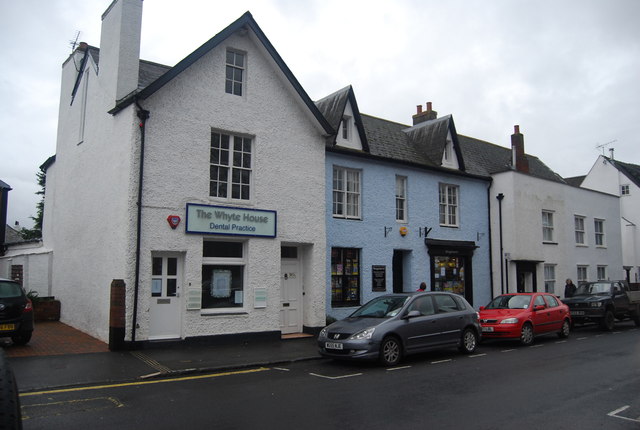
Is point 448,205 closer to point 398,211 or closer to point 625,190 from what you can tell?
point 398,211

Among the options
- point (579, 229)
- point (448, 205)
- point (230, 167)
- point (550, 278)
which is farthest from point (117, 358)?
point (579, 229)

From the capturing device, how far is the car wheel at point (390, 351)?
10633 mm

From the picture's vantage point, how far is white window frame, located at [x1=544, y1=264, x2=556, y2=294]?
24172 mm

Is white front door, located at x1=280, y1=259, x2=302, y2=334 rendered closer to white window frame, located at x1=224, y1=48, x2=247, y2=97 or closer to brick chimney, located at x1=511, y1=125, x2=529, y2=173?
white window frame, located at x1=224, y1=48, x2=247, y2=97

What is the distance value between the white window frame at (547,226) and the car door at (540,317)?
9.45m

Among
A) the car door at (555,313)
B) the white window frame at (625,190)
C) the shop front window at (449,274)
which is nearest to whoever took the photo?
the car door at (555,313)

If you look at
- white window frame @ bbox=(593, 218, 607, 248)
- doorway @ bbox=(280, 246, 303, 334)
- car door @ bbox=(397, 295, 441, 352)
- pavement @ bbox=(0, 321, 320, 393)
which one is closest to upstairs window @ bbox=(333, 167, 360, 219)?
doorway @ bbox=(280, 246, 303, 334)

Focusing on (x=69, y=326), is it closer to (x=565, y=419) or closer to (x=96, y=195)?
(x=96, y=195)

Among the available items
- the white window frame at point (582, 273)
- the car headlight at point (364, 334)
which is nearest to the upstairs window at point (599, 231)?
the white window frame at point (582, 273)

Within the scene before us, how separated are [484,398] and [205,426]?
428 cm

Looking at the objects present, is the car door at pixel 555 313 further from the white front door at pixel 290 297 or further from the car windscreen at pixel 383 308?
the white front door at pixel 290 297

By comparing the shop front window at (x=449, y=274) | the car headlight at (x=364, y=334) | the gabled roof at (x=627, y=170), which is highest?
the gabled roof at (x=627, y=170)

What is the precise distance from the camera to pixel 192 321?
42.0ft

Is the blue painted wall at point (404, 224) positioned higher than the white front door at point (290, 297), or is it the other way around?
the blue painted wall at point (404, 224)
